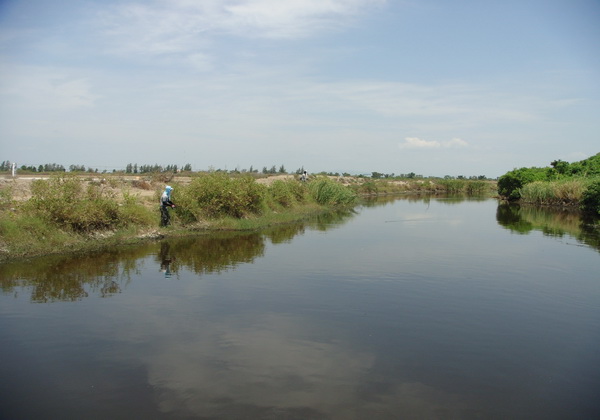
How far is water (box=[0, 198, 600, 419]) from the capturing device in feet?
21.8

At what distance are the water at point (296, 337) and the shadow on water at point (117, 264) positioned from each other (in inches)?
3.3

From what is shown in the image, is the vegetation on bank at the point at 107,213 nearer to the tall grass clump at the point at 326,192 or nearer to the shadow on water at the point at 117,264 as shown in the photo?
the shadow on water at the point at 117,264

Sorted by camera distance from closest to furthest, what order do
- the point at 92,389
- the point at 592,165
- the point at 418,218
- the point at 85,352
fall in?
1. the point at 92,389
2. the point at 85,352
3. the point at 418,218
4. the point at 592,165

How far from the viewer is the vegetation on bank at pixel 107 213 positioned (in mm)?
14914

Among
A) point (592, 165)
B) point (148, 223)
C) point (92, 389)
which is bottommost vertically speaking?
point (92, 389)

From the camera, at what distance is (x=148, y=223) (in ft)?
63.2

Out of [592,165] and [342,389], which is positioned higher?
[592,165]

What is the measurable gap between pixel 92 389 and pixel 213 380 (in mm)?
1794

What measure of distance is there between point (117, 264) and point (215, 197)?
28.2 feet

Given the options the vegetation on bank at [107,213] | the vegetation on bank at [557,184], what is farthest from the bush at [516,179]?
the vegetation on bank at [107,213]

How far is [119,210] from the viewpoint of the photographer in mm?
18188

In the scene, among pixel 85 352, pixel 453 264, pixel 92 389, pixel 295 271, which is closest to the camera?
pixel 92 389

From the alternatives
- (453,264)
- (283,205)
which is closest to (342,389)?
(453,264)

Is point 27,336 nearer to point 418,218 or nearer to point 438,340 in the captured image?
point 438,340
